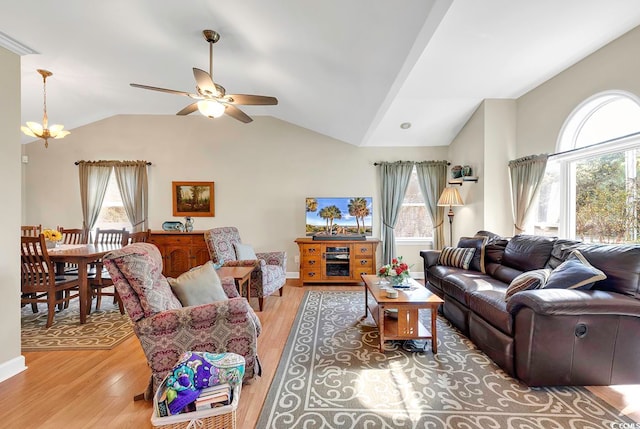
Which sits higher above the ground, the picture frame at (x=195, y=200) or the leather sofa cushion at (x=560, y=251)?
the picture frame at (x=195, y=200)

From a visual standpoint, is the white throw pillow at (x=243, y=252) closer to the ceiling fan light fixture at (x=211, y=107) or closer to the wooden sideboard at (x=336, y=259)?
the wooden sideboard at (x=336, y=259)

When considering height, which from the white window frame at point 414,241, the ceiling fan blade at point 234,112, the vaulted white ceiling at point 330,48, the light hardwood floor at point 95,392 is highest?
the vaulted white ceiling at point 330,48

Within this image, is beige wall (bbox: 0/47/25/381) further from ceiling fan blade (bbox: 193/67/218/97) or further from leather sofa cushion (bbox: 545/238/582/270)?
leather sofa cushion (bbox: 545/238/582/270)

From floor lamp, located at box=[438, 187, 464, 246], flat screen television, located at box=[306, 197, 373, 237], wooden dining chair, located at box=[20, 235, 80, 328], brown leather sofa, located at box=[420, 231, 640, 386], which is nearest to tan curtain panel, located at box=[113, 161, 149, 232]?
wooden dining chair, located at box=[20, 235, 80, 328]

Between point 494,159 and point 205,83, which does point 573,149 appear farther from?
point 205,83

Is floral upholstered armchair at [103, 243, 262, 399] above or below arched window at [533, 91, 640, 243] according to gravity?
below

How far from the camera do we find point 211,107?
2.75m

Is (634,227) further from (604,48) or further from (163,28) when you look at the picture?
(163,28)

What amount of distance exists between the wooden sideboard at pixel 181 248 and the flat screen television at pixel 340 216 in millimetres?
1913

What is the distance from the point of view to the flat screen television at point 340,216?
5.01 metres

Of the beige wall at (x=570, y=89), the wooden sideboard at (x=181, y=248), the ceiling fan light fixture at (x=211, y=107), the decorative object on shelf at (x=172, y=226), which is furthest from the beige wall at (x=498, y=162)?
the decorative object on shelf at (x=172, y=226)

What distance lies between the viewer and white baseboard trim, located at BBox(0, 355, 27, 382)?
2145 mm

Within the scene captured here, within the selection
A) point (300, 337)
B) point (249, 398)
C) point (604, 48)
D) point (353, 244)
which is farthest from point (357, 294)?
point (604, 48)

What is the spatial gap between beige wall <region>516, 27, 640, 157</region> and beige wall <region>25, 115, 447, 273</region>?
184 cm
